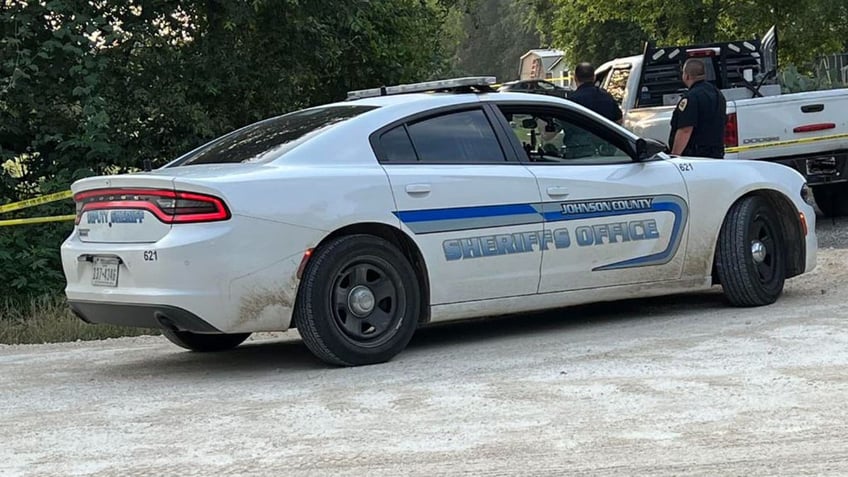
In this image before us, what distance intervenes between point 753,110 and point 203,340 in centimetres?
658

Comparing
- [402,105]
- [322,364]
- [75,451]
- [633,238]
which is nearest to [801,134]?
[633,238]

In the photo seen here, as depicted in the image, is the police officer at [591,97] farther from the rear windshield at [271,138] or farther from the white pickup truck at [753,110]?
the rear windshield at [271,138]

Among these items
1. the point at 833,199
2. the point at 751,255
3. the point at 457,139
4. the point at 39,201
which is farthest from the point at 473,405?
the point at 833,199

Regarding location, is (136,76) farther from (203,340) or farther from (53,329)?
(203,340)

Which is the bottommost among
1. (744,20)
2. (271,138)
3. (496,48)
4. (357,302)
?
(357,302)

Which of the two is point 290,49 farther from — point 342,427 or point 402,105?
point 342,427

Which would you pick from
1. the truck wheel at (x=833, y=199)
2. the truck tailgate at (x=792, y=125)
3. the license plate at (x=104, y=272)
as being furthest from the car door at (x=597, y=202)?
the truck wheel at (x=833, y=199)

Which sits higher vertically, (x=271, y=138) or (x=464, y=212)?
(x=271, y=138)

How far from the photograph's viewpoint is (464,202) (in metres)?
7.03

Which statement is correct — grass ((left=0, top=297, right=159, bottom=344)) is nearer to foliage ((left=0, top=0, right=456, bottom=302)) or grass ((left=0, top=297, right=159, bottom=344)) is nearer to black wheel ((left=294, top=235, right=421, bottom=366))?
foliage ((left=0, top=0, right=456, bottom=302))

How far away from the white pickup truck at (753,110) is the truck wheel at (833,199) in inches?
60.6

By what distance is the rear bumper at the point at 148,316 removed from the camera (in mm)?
6281

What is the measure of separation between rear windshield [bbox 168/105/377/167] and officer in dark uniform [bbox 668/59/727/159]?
349cm

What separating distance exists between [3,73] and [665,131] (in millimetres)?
6398
